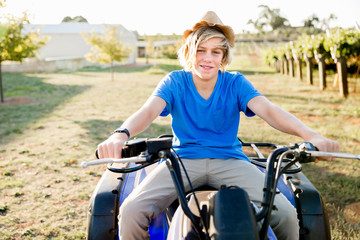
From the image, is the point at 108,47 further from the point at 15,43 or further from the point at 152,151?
the point at 152,151

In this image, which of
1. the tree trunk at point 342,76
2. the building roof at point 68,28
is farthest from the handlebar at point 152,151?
the building roof at point 68,28

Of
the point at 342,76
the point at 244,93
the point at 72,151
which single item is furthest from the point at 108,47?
the point at 244,93

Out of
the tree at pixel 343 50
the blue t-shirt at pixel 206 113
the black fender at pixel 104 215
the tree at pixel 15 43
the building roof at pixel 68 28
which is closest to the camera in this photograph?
the black fender at pixel 104 215

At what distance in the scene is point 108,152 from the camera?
1.62 m

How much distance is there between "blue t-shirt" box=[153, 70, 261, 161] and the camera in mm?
2309

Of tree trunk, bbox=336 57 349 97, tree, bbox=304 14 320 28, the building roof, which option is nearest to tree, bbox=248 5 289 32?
tree, bbox=304 14 320 28

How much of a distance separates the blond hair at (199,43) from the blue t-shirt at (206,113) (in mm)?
161

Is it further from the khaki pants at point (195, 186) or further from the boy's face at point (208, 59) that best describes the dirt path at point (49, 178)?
the boy's face at point (208, 59)

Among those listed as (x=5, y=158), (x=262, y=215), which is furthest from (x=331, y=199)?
(x=5, y=158)

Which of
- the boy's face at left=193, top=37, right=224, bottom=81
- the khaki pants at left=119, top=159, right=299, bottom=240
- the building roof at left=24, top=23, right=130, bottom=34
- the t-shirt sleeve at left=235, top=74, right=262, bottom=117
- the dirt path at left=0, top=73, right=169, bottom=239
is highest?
the building roof at left=24, top=23, right=130, bottom=34

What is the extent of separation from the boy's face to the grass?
1986mm

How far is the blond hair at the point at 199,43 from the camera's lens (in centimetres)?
238

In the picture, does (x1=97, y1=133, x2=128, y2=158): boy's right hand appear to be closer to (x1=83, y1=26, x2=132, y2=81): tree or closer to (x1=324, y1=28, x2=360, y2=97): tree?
(x1=324, y1=28, x2=360, y2=97): tree

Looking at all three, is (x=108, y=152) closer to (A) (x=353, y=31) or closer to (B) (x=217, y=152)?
(B) (x=217, y=152)
